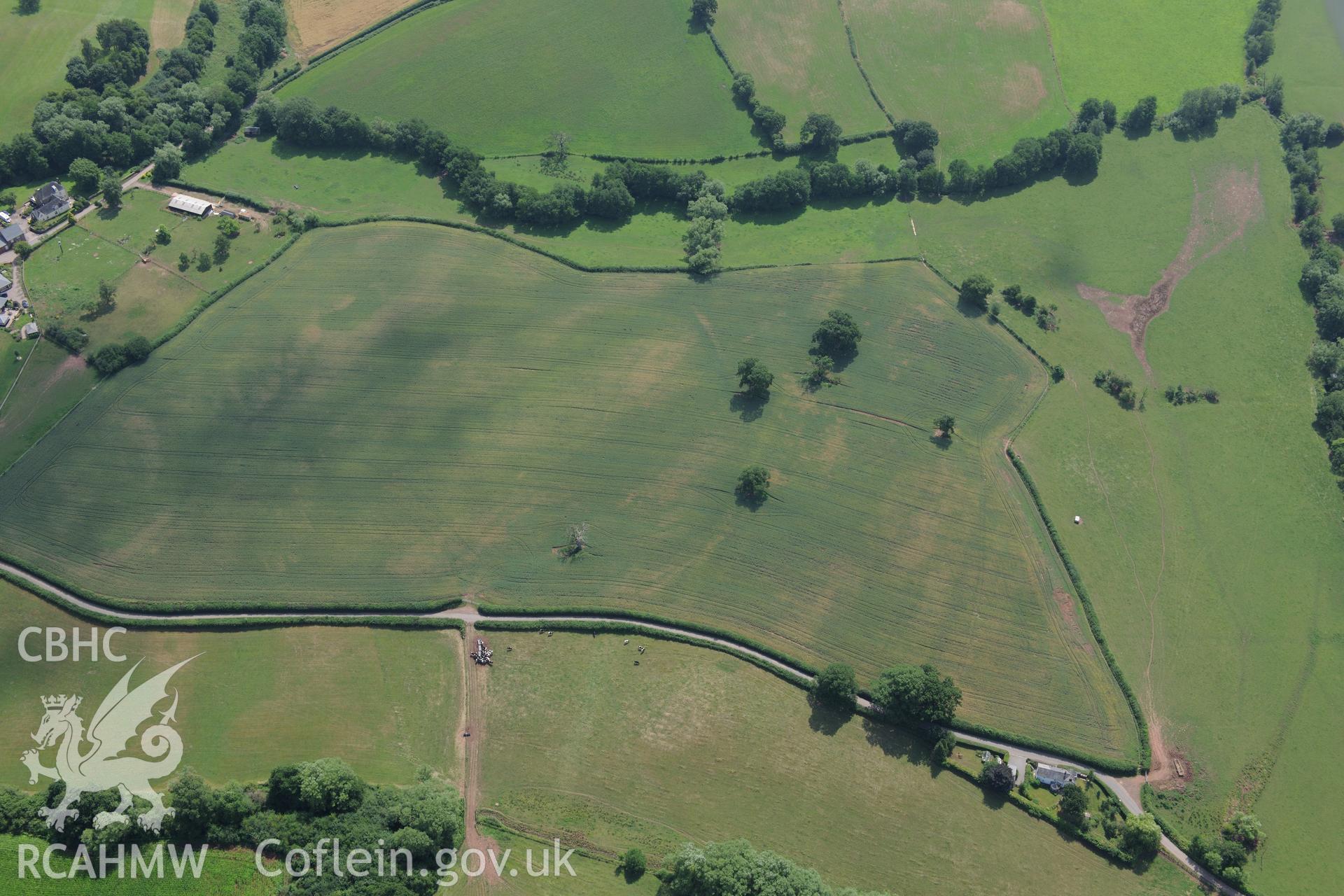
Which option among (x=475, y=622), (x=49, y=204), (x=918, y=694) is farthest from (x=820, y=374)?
(x=49, y=204)

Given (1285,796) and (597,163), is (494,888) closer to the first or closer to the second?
(1285,796)

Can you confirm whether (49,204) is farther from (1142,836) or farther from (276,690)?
(1142,836)

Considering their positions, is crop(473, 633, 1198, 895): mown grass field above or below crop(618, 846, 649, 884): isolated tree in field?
above

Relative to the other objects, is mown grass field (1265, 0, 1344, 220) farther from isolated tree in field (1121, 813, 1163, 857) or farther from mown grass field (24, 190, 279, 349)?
mown grass field (24, 190, 279, 349)

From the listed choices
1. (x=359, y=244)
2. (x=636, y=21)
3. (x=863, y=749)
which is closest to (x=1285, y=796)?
(x=863, y=749)

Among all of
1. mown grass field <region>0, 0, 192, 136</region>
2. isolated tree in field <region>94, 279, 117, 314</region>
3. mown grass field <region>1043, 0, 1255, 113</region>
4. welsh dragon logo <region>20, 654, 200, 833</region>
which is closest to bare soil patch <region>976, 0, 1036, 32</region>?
mown grass field <region>1043, 0, 1255, 113</region>

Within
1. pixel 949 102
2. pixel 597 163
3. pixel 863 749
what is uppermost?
pixel 949 102

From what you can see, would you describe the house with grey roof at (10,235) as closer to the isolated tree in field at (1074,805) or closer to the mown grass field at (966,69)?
the mown grass field at (966,69)
